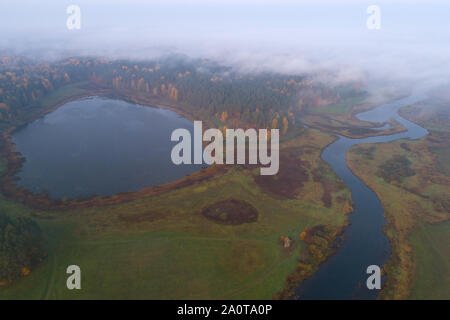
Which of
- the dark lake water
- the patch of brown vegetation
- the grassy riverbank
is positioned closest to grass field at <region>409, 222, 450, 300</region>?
the grassy riverbank

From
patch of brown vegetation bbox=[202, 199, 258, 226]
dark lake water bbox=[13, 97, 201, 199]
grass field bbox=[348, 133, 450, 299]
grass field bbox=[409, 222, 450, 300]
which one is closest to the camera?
grass field bbox=[409, 222, 450, 300]

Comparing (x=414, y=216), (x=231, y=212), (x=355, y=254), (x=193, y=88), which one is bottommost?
(x=355, y=254)

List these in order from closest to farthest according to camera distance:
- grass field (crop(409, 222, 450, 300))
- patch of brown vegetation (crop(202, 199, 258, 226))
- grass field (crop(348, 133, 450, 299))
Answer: grass field (crop(409, 222, 450, 300)), grass field (crop(348, 133, 450, 299)), patch of brown vegetation (crop(202, 199, 258, 226))

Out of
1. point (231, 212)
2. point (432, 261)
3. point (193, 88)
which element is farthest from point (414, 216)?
point (193, 88)

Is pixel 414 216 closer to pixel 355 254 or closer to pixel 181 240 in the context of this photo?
pixel 355 254

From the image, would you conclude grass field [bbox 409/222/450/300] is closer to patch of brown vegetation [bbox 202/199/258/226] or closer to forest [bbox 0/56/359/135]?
patch of brown vegetation [bbox 202/199/258/226]

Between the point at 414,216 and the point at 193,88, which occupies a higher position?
the point at 193,88

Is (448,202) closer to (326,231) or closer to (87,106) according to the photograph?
(326,231)

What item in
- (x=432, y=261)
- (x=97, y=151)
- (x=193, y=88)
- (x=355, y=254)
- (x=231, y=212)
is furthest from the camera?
(x=193, y=88)
